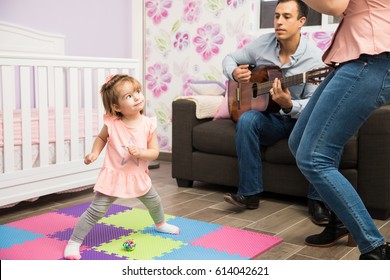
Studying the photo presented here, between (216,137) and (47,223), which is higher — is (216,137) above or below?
above

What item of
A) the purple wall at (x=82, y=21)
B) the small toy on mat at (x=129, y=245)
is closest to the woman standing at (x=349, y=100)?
the small toy on mat at (x=129, y=245)

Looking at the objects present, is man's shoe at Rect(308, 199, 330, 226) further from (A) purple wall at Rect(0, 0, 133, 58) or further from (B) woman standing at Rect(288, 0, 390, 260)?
(A) purple wall at Rect(0, 0, 133, 58)

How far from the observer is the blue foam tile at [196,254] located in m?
1.78

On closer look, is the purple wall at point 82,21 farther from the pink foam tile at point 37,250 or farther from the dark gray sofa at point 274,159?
the pink foam tile at point 37,250

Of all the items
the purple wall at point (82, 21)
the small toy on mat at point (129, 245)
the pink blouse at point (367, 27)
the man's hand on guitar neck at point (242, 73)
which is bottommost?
the small toy on mat at point (129, 245)

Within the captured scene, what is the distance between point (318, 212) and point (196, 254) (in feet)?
2.39

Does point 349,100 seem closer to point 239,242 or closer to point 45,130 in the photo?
point 239,242

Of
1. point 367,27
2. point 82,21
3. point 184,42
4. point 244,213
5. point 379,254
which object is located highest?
point 82,21

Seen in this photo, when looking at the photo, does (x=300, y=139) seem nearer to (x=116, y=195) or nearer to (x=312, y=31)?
(x=116, y=195)

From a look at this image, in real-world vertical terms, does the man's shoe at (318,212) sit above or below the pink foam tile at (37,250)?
above

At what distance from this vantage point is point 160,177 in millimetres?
3287

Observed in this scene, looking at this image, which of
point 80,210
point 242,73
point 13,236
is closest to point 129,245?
point 13,236

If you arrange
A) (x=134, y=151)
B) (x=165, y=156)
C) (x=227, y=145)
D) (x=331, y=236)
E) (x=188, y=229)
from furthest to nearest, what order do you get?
(x=165, y=156) < (x=227, y=145) < (x=188, y=229) < (x=331, y=236) < (x=134, y=151)

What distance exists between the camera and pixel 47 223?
2.20 m
